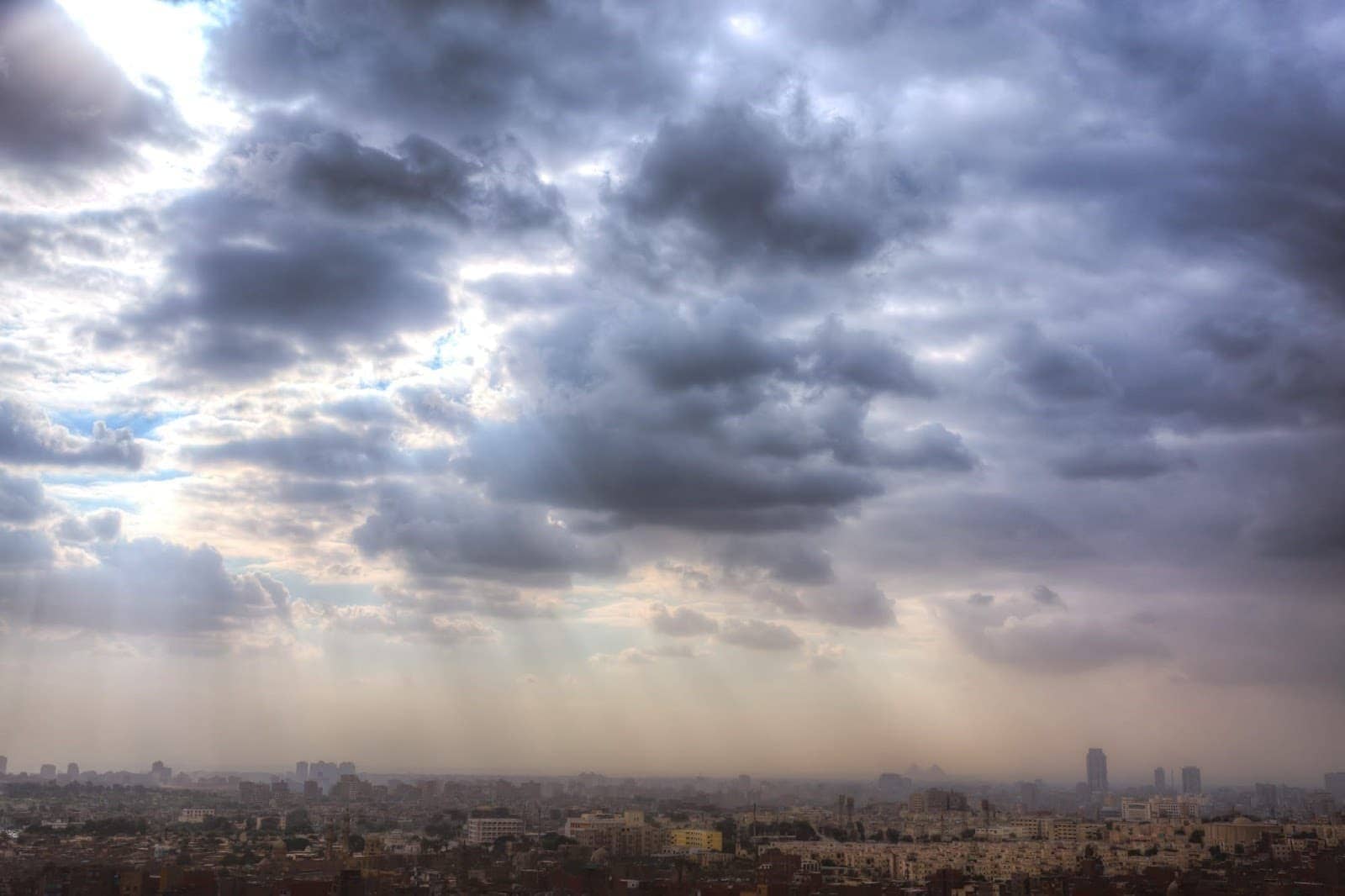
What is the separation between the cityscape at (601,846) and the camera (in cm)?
3712

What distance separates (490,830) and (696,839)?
1226cm

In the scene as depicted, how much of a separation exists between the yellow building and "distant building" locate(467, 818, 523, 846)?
8.66 metres

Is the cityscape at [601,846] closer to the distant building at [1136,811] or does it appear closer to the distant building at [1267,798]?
the distant building at [1136,811]

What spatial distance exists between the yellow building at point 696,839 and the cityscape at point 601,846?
0.19m

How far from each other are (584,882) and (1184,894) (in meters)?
17.7

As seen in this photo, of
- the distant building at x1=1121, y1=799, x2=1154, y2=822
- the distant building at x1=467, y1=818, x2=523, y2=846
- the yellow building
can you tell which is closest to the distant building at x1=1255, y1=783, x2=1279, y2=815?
the distant building at x1=1121, y1=799, x2=1154, y2=822

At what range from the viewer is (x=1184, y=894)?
116 ft

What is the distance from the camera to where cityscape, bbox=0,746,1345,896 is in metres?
37.1

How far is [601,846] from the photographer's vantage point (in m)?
62.5

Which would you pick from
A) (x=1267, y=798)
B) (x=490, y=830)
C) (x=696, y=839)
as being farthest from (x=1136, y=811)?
(x=490, y=830)

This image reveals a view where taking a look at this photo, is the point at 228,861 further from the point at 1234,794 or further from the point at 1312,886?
the point at 1234,794

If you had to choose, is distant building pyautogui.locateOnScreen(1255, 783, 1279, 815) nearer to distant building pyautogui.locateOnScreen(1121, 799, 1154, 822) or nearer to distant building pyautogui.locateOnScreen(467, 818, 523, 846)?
distant building pyautogui.locateOnScreen(1121, 799, 1154, 822)

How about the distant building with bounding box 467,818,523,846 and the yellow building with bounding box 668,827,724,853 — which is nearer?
the yellow building with bounding box 668,827,724,853

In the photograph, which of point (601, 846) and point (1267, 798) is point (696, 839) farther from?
point (1267, 798)
